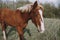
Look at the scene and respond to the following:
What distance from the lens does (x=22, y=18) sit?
210 inches

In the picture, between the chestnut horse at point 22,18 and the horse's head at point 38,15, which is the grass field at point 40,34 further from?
the horse's head at point 38,15

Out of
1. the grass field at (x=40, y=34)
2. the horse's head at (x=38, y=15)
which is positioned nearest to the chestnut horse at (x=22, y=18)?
the horse's head at (x=38, y=15)

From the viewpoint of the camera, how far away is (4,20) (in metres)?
5.97

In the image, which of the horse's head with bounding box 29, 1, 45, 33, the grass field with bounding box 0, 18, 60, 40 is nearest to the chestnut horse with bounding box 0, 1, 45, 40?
the horse's head with bounding box 29, 1, 45, 33

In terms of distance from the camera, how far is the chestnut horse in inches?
188

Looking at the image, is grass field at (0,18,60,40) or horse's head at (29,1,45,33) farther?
grass field at (0,18,60,40)

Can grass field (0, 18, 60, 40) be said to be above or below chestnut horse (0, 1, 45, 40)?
below

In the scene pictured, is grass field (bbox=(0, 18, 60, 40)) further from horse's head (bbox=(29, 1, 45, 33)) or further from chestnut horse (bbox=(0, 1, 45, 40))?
horse's head (bbox=(29, 1, 45, 33))

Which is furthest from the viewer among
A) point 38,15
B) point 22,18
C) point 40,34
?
point 40,34

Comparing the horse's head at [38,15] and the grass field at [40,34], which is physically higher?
the horse's head at [38,15]

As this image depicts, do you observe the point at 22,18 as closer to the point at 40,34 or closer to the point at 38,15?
the point at 38,15

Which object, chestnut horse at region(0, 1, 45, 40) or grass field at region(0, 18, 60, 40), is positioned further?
grass field at region(0, 18, 60, 40)

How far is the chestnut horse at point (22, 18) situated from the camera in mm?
4770

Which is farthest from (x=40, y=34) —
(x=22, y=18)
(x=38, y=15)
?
(x=38, y=15)
